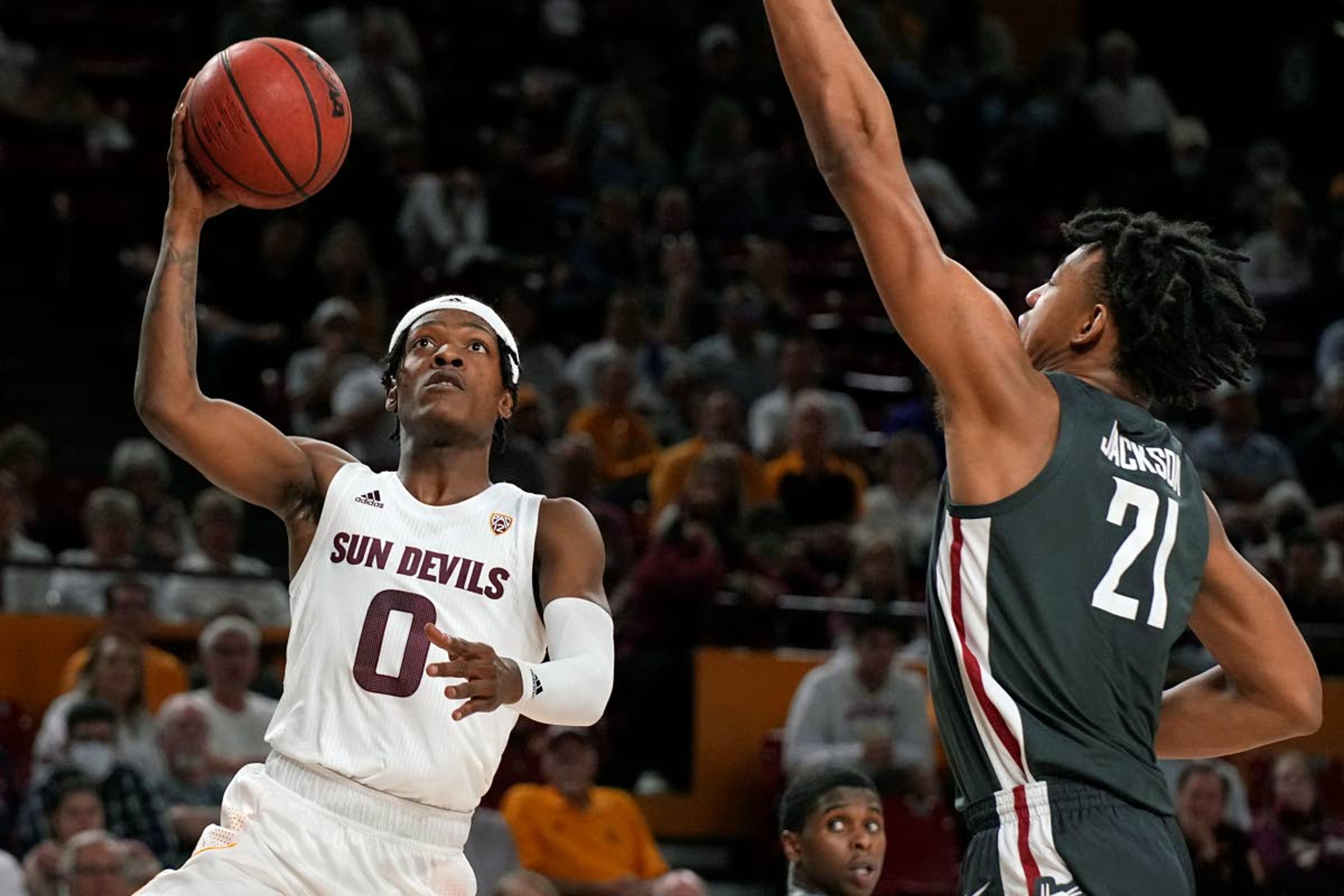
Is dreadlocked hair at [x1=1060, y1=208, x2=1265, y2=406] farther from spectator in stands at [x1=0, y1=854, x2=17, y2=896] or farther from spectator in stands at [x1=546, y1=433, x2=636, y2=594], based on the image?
spectator in stands at [x1=546, y1=433, x2=636, y2=594]

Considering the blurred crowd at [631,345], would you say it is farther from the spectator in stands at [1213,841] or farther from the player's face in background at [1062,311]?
the player's face in background at [1062,311]

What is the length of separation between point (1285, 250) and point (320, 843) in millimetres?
12078

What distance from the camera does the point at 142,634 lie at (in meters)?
9.30

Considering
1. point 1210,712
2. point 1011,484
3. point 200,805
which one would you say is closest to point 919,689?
point 200,805

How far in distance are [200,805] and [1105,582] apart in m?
5.85

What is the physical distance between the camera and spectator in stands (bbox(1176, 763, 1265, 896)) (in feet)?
29.2

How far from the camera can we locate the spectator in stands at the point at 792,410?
11.9m

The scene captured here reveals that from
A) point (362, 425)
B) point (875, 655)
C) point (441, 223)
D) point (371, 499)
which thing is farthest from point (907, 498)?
point (371, 499)

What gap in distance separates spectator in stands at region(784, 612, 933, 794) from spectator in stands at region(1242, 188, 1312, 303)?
6645mm

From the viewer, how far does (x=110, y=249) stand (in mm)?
12836

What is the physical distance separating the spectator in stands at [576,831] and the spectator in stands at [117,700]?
5.22 feet

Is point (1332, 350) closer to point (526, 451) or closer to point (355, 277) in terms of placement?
point (526, 451)

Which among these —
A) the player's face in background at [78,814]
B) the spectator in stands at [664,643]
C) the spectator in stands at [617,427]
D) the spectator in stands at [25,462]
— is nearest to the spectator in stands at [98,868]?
the player's face in background at [78,814]

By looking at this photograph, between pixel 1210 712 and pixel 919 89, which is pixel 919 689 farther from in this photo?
pixel 919 89
